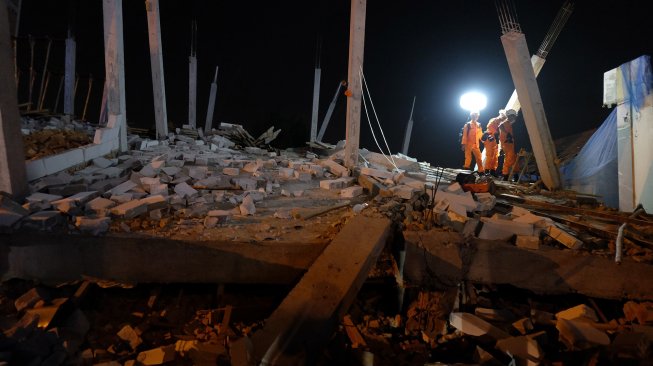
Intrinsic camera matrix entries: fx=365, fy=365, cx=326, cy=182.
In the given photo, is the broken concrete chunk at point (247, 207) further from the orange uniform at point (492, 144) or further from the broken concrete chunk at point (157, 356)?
the orange uniform at point (492, 144)

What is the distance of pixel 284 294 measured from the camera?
4.07 metres

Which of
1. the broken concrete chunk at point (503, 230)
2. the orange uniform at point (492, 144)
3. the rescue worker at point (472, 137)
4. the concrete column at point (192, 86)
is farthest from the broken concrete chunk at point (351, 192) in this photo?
the concrete column at point (192, 86)

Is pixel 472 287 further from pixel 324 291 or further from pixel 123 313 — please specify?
pixel 123 313

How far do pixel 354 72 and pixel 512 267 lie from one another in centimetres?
449

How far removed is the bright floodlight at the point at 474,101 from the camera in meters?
10.6

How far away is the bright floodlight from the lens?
10562mm

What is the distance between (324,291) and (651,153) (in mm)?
8296

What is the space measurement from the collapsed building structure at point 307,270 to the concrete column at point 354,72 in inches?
88.0

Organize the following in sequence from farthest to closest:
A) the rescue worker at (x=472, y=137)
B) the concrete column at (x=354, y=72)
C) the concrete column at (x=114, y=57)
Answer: the rescue worker at (x=472, y=137) < the concrete column at (x=114, y=57) < the concrete column at (x=354, y=72)

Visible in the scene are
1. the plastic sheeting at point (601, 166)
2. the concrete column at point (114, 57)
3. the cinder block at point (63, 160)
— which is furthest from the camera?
the plastic sheeting at point (601, 166)

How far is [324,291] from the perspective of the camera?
10.7 ft

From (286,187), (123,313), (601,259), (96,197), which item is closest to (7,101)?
(96,197)

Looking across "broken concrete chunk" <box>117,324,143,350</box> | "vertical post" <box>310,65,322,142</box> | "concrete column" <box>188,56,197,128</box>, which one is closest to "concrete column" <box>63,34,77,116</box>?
"concrete column" <box>188,56,197,128</box>

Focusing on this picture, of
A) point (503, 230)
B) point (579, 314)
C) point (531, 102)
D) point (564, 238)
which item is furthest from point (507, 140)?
point (579, 314)
